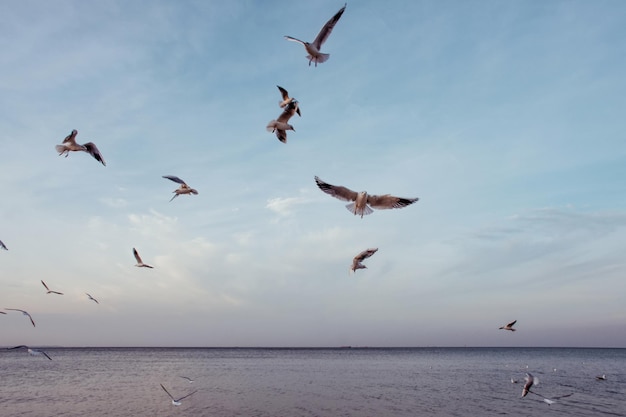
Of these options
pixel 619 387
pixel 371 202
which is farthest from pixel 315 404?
pixel 619 387

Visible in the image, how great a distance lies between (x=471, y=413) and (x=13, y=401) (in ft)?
90.3

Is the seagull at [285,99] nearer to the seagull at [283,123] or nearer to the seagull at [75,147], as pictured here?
the seagull at [283,123]

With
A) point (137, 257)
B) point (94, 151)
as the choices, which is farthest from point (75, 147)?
point (137, 257)

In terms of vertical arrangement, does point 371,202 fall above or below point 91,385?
above

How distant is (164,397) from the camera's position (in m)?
32.6

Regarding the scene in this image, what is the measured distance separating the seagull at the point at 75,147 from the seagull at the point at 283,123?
522cm

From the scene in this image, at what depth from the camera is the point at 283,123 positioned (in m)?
13.7

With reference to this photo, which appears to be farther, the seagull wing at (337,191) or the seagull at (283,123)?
the seagull at (283,123)

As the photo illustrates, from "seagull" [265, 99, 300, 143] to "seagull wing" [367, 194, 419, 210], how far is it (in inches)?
125

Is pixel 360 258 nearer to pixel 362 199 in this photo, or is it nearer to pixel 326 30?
pixel 362 199

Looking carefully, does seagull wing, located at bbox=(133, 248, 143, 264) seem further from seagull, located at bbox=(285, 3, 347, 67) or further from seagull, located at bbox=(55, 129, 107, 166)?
seagull, located at bbox=(285, 3, 347, 67)

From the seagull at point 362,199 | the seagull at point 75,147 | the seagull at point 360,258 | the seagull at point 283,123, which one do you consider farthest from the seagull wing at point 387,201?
the seagull at point 75,147

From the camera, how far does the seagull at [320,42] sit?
1261 cm

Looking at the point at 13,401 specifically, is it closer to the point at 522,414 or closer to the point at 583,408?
the point at 522,414
